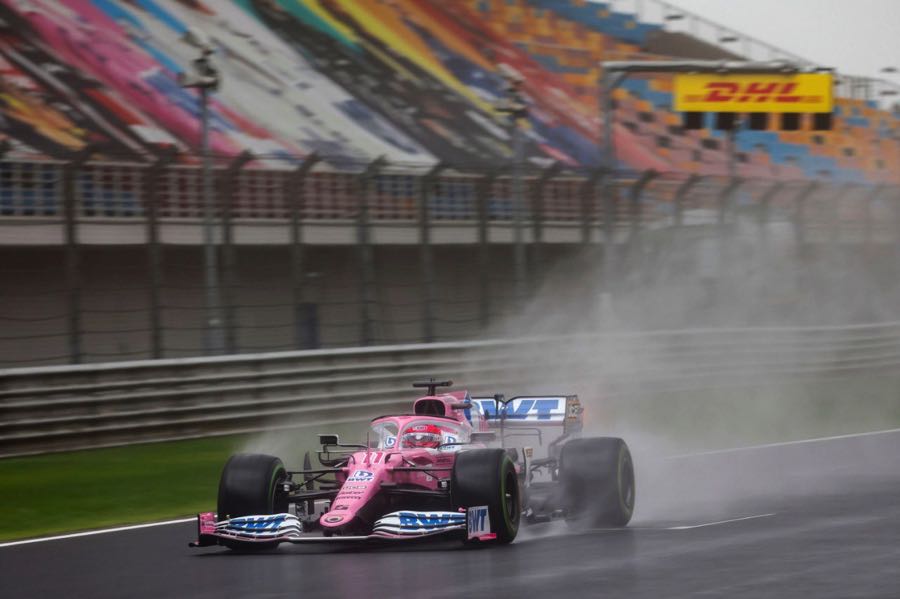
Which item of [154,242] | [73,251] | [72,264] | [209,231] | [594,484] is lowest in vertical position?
[594,484]

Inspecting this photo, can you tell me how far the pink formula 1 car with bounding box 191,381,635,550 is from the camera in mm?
9531

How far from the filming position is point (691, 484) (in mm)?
14086

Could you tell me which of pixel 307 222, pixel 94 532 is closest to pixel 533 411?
pixel 94 532

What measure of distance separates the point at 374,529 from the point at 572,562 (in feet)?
4.47

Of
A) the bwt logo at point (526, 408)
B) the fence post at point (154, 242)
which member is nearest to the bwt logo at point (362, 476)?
the bwt logo at point (526, 408)

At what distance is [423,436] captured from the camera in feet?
34.4

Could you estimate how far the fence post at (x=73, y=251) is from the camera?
15.7 m

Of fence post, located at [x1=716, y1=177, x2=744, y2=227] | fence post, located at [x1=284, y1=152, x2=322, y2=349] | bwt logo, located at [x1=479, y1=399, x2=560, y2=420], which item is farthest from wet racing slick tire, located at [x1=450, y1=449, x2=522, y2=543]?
fence post, located at [x1=716, y1=177, x2=744, y2=227]

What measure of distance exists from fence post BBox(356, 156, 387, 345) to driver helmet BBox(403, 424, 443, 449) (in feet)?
27.3

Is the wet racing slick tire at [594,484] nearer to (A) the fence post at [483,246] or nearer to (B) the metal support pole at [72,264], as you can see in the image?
(B) the metal support pole at [72,264]

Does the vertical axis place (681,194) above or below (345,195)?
above

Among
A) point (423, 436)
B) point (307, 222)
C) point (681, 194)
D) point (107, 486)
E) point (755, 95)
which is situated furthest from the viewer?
point (755, 95)

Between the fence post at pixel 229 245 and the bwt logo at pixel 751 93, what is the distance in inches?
680

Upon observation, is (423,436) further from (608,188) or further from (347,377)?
(608,188)
